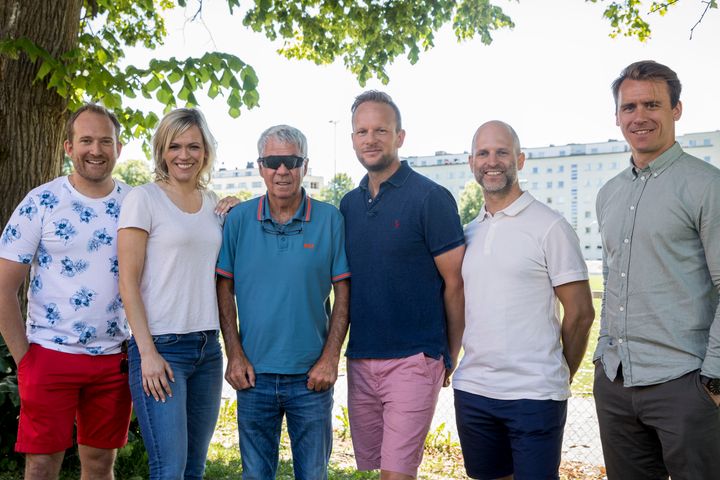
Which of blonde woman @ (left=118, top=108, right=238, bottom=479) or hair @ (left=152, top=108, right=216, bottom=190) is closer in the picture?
blonde woman @ (left=118, top=108, right=238, bottom=479)

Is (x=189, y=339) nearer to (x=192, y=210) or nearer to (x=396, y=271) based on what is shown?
(x=192, y=210)

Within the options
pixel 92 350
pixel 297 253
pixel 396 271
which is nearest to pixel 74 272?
pixel 92 350

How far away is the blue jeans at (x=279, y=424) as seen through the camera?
3.36 meters

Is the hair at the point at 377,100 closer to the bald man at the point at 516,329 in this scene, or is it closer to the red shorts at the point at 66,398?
the bald man at the point at 516,329

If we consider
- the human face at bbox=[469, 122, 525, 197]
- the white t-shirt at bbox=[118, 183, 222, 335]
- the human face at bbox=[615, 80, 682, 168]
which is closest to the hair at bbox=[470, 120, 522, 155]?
the human face at bbox=[469, 122, 525, 197]

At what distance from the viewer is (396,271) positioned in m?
3.48

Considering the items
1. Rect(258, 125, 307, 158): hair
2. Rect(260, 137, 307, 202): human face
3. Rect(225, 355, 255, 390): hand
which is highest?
Rect(258, 125, 307, 158): hair

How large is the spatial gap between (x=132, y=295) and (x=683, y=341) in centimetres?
253

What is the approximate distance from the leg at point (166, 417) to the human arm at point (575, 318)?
1929 mm

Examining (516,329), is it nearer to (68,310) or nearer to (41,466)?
(68,310)

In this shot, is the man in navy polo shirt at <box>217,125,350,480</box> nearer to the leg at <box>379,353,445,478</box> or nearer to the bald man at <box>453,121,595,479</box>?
the leg at <box>379,353,445,478</box>

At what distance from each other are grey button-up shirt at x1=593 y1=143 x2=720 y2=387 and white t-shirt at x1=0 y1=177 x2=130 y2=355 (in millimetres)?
2559

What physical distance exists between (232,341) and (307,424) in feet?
1.88

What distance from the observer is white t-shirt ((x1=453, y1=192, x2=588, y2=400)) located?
327 cm
